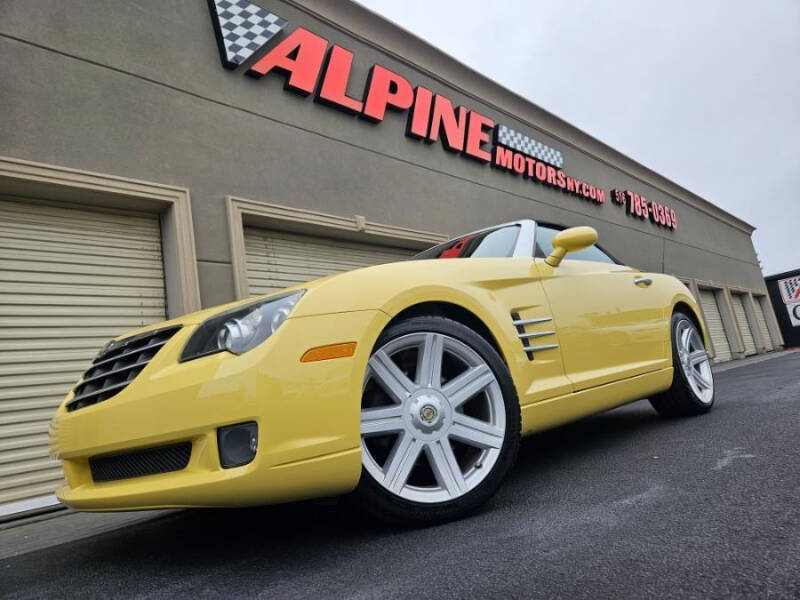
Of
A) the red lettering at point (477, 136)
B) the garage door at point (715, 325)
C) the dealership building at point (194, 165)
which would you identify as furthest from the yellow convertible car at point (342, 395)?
the garage door at point (715, 325)

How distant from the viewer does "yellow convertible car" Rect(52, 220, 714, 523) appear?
1539mm

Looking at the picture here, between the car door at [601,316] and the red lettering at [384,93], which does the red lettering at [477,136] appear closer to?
the red lettering at [384,93]

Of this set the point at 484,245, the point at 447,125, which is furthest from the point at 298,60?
the point at 484,245

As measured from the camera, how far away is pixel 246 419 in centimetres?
152

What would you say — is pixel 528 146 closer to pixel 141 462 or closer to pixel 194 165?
pixel 194 165

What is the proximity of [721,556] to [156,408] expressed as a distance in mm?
1541

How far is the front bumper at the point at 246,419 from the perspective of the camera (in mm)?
1521

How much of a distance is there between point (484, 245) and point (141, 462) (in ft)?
6.31

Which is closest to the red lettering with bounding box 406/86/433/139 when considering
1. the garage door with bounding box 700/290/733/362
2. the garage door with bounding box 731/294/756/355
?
the garage door with bounding box 700/290/733/362

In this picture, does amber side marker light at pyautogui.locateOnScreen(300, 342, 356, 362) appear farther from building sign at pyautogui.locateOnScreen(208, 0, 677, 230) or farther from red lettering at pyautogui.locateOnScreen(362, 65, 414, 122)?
red lettering at pyautogui.locateOnScreen(362, 65, 414, 122)

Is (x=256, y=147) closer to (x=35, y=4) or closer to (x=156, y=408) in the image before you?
(x=35, y=4)

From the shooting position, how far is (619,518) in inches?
63.4

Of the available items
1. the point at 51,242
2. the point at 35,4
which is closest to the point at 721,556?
the point at 51,242

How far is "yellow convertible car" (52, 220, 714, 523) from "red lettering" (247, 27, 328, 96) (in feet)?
14.6
